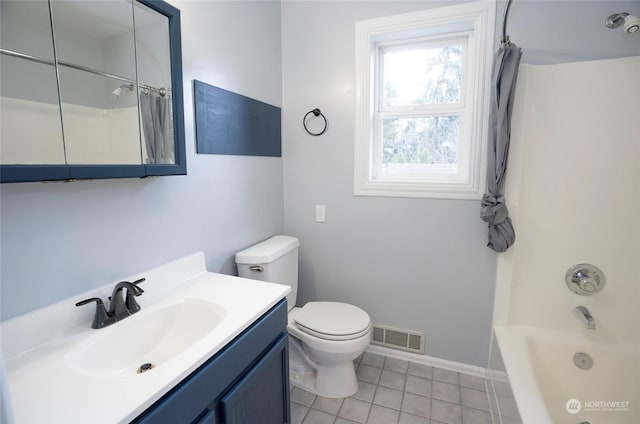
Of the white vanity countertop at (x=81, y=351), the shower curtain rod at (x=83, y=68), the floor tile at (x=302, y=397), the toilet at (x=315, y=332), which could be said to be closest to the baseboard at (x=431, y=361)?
the toilet at (x=315, y=332)

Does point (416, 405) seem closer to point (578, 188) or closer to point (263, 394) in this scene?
point (263, 394)

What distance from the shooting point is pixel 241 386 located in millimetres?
1070

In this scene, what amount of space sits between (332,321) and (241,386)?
0.78m

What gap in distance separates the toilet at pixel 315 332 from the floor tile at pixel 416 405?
295mm

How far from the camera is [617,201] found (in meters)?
1.60

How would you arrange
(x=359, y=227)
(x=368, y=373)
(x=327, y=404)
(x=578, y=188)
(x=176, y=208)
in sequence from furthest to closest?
1. (x=359, y=227)
2. (x=368, y=373)
3. (x=327, y=404)
4. (x=578, y=188)
5. (x=176, y=208)

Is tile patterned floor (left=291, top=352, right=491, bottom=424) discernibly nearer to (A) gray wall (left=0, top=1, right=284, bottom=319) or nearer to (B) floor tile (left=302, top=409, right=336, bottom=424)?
(B) floor tile (left=302, top=409, right=336, bottom=424)

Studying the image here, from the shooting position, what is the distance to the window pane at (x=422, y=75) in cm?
195

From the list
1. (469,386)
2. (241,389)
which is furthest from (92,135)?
(469,386)

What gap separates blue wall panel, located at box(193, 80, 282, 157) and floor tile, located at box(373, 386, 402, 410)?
1.61 meters

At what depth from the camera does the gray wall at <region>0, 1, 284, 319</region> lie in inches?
36.0

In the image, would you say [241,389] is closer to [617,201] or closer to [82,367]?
[82,367]

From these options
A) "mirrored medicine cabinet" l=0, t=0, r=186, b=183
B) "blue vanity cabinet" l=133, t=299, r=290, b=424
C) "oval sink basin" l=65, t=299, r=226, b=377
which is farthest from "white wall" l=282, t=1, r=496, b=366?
"oval sink basin" l=65, t=299, r=226, b=377

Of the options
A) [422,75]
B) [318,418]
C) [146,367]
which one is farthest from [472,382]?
[422,75]
